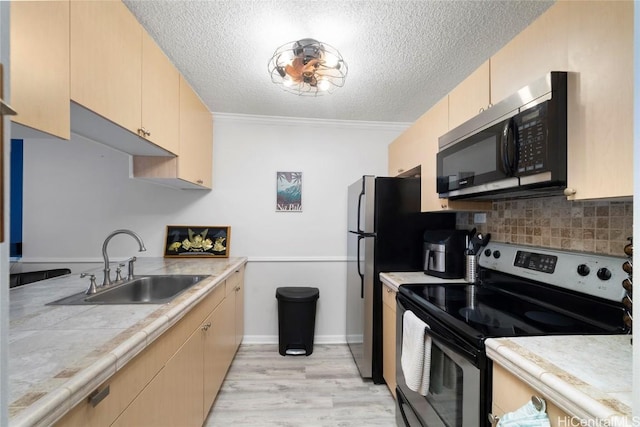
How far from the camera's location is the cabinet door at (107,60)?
1.00 metres

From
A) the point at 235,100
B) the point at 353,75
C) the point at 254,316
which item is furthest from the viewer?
the point at 254,316

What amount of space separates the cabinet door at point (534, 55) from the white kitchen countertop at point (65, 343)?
1.72 meters

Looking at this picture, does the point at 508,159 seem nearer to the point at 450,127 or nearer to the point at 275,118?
the point at 450,127

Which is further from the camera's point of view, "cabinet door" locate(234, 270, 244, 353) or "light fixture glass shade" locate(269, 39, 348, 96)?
"cabinet door" locate(234, 270, 244, 353)

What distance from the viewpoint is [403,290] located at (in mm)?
1560

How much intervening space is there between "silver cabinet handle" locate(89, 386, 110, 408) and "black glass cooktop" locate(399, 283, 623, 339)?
3.78 feet

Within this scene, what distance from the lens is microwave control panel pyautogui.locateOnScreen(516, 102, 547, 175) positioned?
37.7 inches

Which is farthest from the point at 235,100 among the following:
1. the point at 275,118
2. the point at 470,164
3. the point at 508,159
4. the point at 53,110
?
the point at 508,159

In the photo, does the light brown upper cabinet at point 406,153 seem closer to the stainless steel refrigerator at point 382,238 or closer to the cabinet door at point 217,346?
the stainless steel refrigerator at point 382,238

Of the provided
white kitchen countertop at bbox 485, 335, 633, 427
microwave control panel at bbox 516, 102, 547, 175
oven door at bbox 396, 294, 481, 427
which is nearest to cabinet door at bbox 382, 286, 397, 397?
oven door at bbox 396, 294, 481, 427

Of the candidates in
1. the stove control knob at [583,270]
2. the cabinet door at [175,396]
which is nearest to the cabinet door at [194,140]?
the cabinet door at [175,396]

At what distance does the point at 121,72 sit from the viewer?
1.26 meters

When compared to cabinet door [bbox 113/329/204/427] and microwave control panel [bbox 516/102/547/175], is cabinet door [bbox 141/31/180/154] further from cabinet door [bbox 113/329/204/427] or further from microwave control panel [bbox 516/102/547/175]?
microwave control panel [bbox 516/102/547/175]

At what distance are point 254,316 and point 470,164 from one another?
7.99ft
